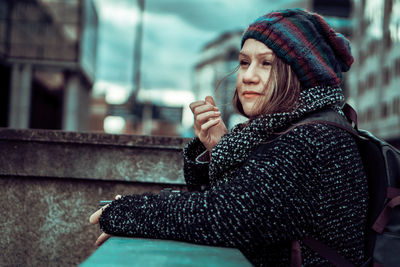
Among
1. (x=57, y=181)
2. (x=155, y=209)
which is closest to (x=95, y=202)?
(x=57, y=181)

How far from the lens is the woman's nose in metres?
2.43

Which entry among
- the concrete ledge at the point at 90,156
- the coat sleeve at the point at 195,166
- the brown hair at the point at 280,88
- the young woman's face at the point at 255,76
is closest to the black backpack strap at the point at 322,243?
the brown hair at the point at 280,88

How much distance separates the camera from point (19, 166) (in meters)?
3.73

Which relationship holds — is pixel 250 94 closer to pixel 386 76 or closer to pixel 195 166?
pixel 195 166

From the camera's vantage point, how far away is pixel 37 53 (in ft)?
101

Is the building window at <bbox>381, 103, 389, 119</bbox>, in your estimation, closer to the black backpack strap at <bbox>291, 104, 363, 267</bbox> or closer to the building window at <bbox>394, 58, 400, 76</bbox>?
the building window at <bbox>394, 58, 400, 76</bbox>

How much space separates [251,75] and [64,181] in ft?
6.13

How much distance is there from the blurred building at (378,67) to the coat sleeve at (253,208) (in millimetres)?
38590

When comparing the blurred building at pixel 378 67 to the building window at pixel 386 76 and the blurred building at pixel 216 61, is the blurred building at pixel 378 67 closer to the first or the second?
the building window at pixel 386 76

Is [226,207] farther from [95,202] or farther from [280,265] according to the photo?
[95,202]

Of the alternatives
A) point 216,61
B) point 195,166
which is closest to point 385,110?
point 195,166

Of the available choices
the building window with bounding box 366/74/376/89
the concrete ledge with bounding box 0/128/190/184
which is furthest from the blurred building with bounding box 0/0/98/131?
the concrete ledge with bounding box 0/128/190/184

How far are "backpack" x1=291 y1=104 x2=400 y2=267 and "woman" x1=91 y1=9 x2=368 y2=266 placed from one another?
0.04 metres

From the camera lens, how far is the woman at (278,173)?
6.39ft
